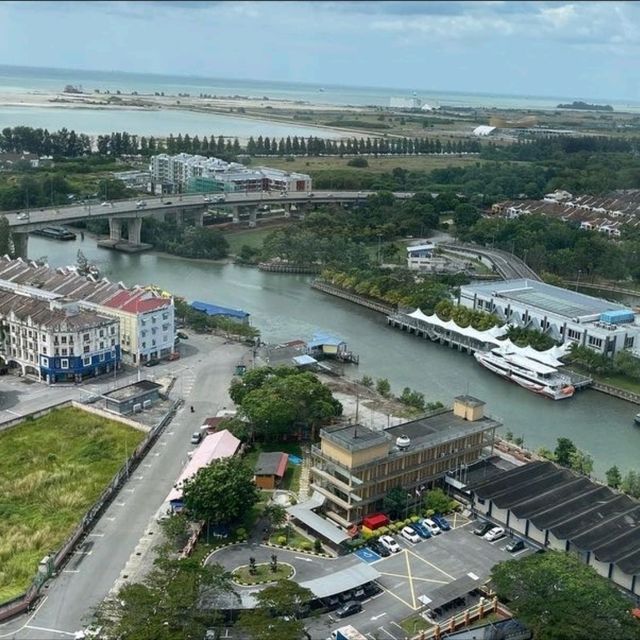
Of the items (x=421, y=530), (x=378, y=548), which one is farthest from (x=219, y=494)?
(x=421, y=530)

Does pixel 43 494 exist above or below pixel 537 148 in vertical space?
below

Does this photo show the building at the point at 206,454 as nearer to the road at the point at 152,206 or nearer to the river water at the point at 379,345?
the river water at the point at 379,345

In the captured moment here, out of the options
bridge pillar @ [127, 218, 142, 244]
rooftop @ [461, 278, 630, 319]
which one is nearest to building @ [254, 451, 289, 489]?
rooftop @ [461, 278, 630, 319]

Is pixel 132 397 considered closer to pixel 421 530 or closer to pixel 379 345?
pixel 421 530

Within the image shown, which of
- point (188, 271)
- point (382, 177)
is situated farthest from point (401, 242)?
point (382, 177)

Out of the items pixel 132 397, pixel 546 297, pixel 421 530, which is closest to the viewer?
pixel 421 530

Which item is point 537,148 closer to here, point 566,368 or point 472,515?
point 566,368
